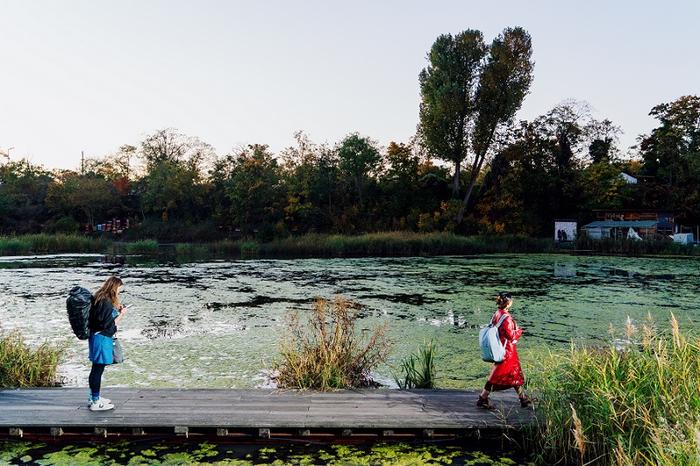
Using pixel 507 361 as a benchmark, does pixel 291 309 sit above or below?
below

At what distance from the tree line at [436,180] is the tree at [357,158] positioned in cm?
11

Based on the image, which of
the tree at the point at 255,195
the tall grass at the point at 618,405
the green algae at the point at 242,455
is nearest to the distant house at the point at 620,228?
the tree at the point at 255,195

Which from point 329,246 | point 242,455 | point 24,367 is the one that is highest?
point 329,246

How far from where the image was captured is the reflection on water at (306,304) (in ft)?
26.5

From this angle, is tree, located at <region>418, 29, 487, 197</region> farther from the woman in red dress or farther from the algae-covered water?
the woman in red dress

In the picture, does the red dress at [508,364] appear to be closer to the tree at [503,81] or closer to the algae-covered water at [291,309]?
the algae-covered water at [291,309]

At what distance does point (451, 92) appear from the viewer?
39.0 metres

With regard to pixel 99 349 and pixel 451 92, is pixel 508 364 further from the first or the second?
pixel 451 92

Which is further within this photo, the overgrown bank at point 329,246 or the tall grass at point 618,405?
the overgrown bank at point 329,246

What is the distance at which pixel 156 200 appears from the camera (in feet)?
164

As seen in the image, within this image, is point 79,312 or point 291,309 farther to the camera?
point 291,309

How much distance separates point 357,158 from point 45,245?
81.1ft

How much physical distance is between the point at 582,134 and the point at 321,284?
3480 centimetres

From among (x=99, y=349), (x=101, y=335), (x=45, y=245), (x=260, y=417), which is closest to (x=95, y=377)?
(x=99, y=349)
